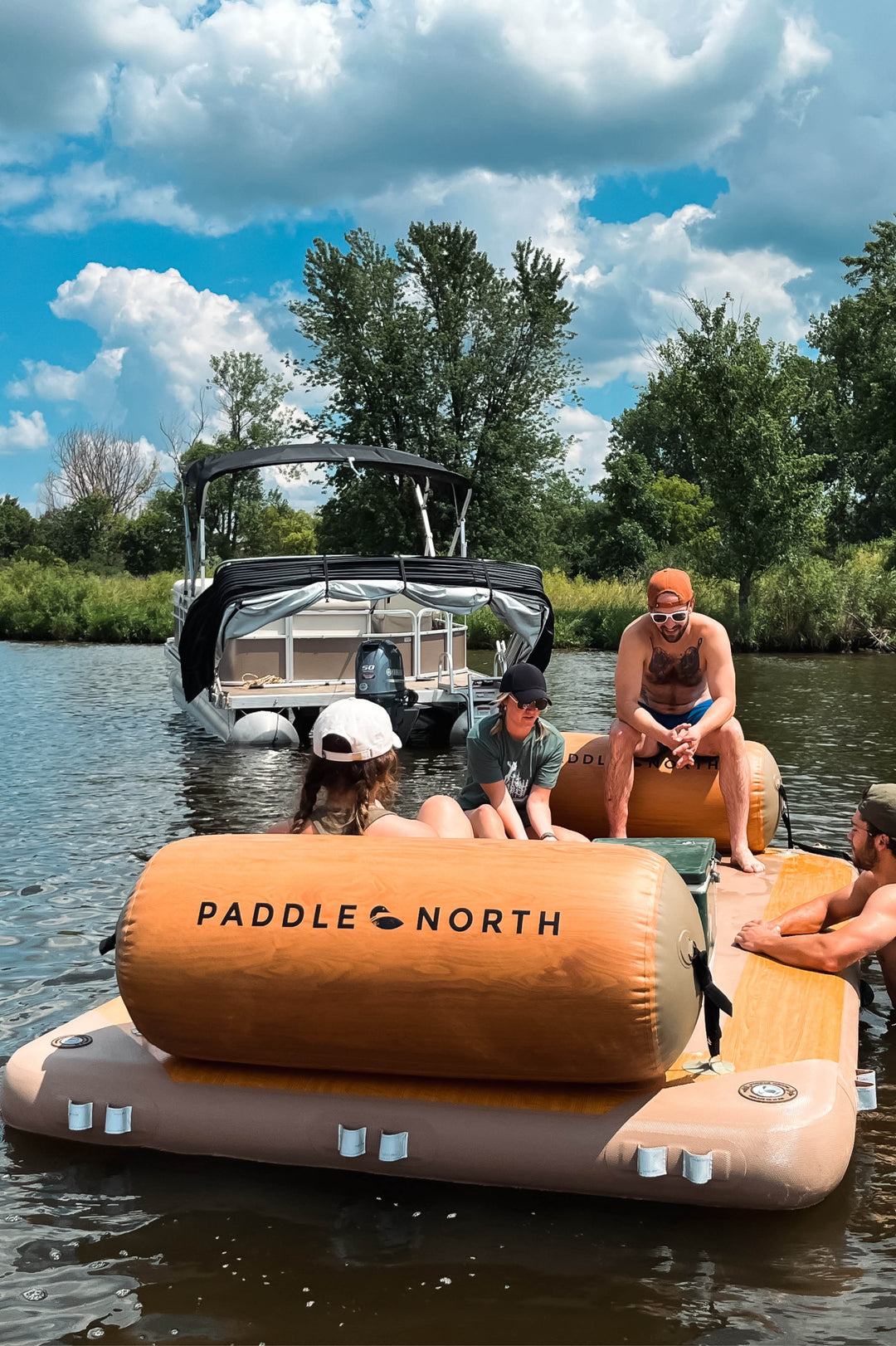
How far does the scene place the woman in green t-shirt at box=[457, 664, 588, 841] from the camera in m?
5.62

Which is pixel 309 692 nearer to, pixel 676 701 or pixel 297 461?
pixel 297 461

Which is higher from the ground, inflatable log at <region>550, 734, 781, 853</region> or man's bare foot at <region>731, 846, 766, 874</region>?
inflatable log at <region>550, 734, 781, 853</region>

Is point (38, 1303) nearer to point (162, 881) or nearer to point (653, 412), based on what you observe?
point (162, 881)

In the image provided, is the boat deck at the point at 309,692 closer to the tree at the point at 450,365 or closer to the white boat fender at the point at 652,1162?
the white boat fender at the point at 652,1162

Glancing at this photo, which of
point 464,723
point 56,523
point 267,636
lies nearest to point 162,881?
point 464,723

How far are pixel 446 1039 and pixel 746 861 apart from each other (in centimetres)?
313

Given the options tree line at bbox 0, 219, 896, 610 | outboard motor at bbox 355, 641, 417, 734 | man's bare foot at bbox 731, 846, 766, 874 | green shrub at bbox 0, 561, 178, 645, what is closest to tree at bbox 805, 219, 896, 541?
tree line at bbox 0, 219, 896, 610

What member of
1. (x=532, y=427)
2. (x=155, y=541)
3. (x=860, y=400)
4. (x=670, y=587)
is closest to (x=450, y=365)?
(x=532, y=427)

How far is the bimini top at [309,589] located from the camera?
13391 mm

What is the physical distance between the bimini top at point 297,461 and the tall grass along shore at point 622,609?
53.2 feet

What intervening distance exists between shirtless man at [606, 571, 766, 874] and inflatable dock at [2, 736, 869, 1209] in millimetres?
2508

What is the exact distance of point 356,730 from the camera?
4.21 m

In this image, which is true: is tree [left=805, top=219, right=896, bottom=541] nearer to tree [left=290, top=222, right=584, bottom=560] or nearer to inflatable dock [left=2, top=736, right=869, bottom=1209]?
tree [left=290, top=222, right=584, bottom=560]

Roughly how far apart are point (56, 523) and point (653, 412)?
3553 centimetres
